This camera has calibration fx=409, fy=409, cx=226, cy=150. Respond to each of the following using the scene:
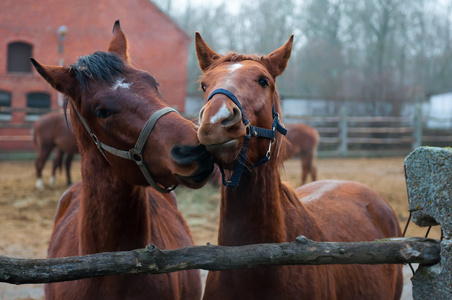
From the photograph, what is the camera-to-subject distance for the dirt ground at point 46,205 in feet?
18.7

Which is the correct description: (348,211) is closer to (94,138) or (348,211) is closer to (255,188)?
(255,188)

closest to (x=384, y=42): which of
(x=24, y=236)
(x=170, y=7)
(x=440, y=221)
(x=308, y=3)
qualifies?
(x=308, y=3)

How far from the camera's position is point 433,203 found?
1844 mm

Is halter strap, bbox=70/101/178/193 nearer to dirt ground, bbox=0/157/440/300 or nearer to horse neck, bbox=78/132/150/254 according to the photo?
horse neck, bbox=78/132/150/254

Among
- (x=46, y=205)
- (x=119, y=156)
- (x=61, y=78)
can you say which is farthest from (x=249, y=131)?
(x=46, y=205)

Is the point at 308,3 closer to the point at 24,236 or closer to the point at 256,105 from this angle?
the point at 24,236

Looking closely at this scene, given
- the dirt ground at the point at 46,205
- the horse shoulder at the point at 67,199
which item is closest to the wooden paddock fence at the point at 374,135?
the dirt ground at the point at 46,205

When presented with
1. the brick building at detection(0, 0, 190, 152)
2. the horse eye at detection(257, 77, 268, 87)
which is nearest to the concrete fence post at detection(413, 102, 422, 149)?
the brick building at detection(0, 0, 190, 152)

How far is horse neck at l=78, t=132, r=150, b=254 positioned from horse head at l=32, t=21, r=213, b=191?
49mm

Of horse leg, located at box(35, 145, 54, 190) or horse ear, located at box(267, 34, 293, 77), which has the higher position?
horse ear, located at box(267, 34, 293, 77)

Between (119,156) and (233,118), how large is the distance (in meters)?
0.66

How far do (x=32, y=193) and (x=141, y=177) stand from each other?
8482mm

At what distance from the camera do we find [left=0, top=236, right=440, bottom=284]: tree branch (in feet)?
5.28

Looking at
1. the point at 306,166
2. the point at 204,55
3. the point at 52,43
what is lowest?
the point at 306,166
